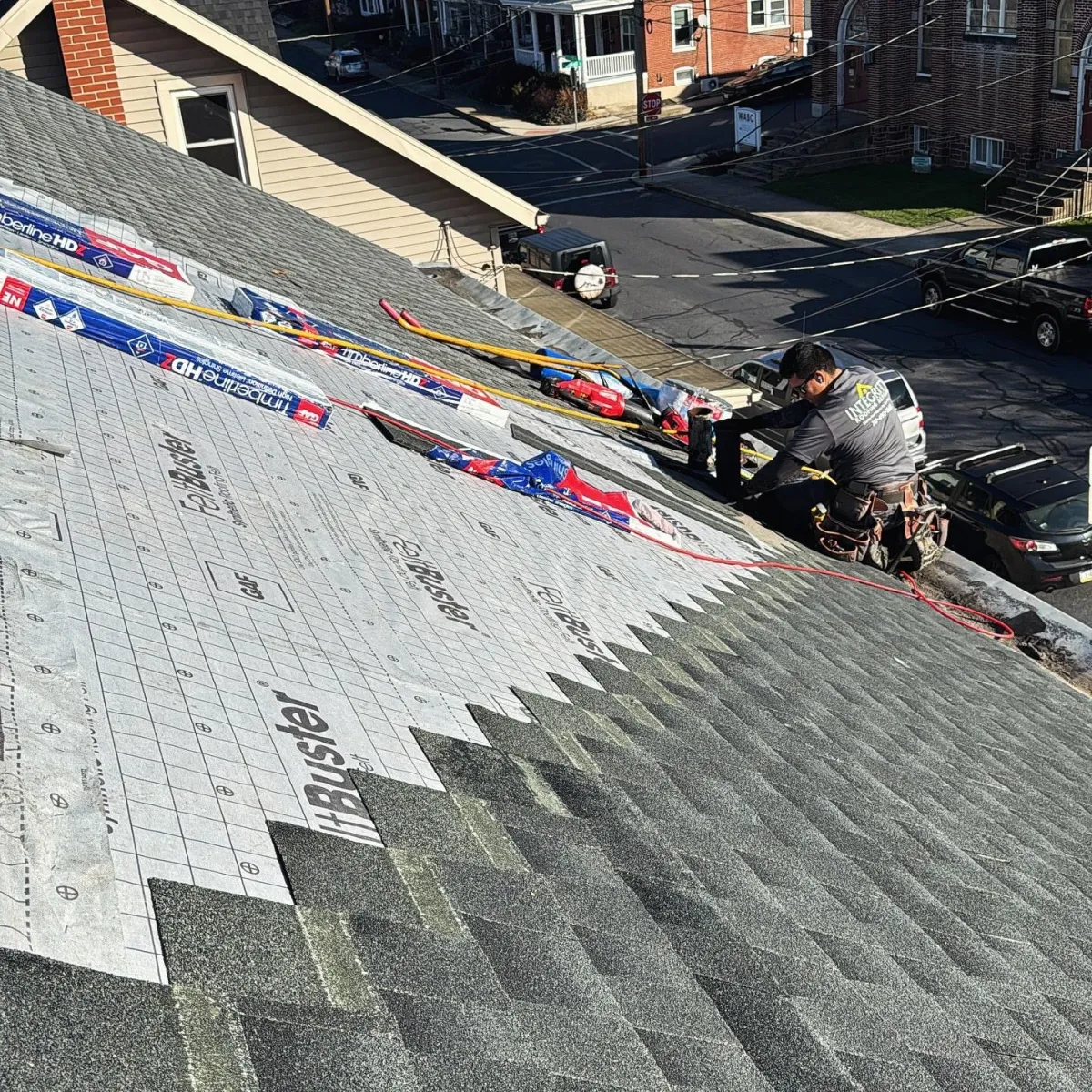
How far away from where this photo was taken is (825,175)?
44406 millimetres

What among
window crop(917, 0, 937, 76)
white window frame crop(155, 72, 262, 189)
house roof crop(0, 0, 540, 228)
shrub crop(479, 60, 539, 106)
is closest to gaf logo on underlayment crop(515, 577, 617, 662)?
house roof crop(0, 0, 540, 228)

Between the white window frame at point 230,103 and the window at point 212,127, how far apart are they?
1 cm

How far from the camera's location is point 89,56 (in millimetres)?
16766

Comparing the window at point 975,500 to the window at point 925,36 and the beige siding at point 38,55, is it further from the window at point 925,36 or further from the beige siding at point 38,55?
the window at point 925,36

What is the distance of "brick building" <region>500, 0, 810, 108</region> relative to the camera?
56.6 m

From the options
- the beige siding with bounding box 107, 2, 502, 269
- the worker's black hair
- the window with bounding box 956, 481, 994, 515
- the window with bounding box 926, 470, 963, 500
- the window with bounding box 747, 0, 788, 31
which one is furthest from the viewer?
the window with bounding box 747, 0, 788, 31

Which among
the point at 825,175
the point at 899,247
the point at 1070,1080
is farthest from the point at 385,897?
the point at 825,175

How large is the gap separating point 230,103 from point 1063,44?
28.5m

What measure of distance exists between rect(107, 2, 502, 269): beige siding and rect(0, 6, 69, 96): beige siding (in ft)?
2.96

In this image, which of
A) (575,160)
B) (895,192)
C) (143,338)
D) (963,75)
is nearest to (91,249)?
(143,338)

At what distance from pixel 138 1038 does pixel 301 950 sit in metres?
0.53

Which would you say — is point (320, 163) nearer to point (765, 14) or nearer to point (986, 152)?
point (986, 152)

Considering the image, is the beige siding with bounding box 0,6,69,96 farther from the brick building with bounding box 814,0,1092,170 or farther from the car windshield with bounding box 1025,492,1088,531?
the brick building with bounding box 814,0,1092,170

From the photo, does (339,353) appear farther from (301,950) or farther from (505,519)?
(301,950)
